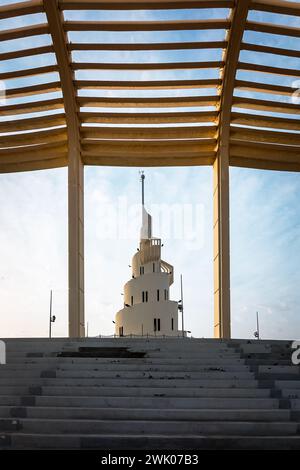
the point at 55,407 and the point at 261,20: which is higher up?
the point at 261,20

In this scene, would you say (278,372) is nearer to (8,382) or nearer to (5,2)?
(8,382)

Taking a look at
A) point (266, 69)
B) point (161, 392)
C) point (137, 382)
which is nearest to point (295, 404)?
point (161, 392)

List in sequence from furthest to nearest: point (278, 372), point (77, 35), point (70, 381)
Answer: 1. point (77, 35)
2. point (278, 372)
3. point (70, 381)

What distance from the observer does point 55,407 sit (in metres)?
7.44

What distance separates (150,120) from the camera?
57.0ft

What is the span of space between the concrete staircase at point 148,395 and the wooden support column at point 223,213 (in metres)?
5.10

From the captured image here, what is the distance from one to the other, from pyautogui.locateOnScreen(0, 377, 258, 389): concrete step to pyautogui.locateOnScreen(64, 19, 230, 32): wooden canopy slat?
951cm

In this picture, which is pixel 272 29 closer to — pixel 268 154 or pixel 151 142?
pixel 268 154

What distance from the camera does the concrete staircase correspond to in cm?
649

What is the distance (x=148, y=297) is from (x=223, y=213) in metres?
13.9

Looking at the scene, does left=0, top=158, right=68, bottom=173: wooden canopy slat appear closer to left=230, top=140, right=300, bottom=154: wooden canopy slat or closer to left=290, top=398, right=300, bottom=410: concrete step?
left=230, top=140, right=300, bottom=154: wooden canopy slat

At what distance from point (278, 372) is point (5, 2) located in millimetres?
11164
